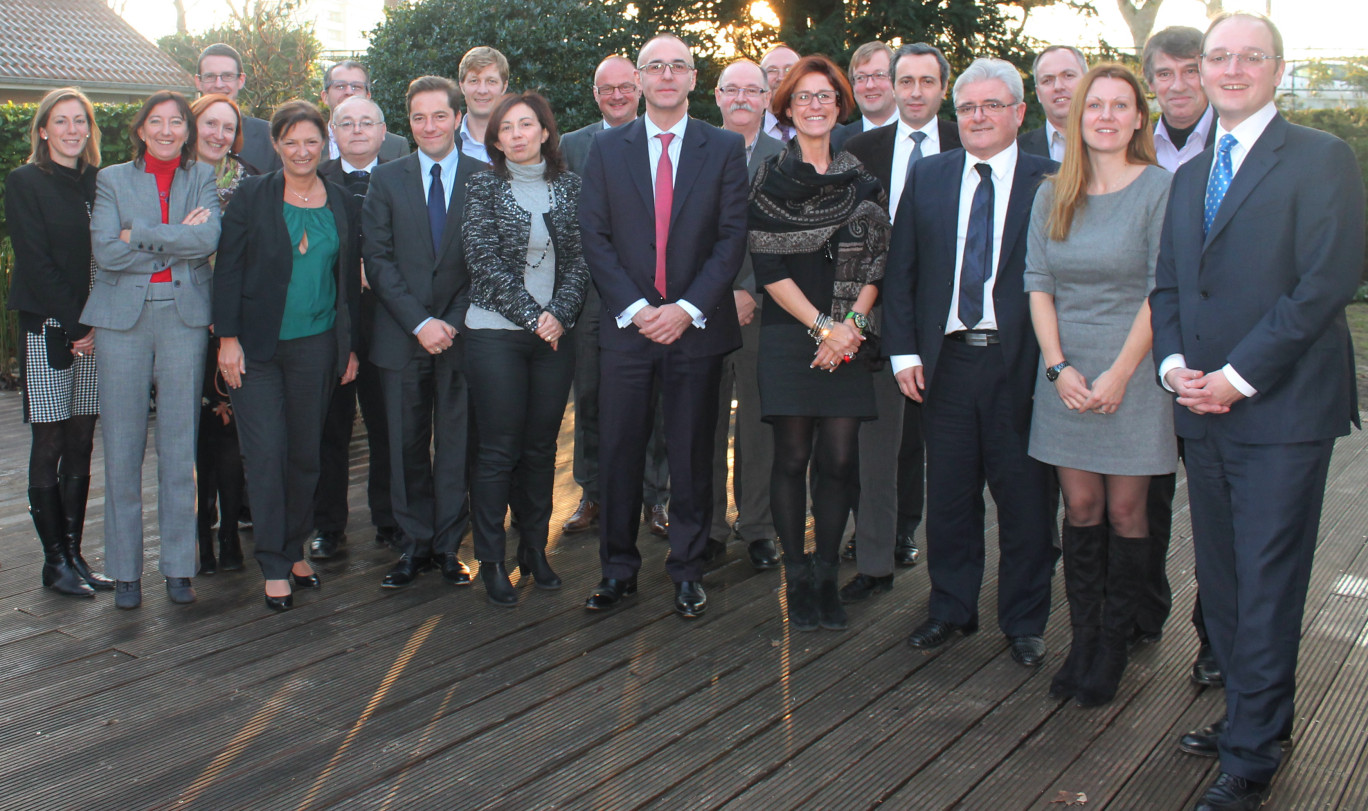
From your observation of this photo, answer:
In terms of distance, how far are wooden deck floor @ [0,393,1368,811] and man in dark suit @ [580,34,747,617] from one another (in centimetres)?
51

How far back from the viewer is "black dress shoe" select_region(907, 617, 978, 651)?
3.74 metres

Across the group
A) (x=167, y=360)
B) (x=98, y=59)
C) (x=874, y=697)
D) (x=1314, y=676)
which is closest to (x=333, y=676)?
(x=167, y=360)

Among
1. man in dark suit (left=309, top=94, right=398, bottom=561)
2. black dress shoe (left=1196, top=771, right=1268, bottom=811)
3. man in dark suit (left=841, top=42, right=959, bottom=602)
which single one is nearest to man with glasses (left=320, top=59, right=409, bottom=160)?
man in dark suit (left=309, top=94, right=398, bottom=561)

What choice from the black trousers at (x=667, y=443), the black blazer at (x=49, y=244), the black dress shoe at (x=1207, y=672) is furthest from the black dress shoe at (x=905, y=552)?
the black blazer at (x=49, y=244)

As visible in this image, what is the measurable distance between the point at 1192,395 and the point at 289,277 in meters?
3.10

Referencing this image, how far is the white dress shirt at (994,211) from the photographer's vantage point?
3.58m

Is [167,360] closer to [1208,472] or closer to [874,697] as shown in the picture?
[874,697]

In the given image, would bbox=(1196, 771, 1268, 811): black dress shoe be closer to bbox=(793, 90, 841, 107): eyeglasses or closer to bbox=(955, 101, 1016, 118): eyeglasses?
bbox=(955, 101, 1016, 118): eyeglasses

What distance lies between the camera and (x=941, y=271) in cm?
365

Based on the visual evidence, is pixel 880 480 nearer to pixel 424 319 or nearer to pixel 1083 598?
pixel 1083 598

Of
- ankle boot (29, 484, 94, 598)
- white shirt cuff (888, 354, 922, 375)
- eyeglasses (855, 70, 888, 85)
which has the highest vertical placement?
eyeglasses (855, 70, 888, 85)

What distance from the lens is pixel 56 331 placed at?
4.17 meters

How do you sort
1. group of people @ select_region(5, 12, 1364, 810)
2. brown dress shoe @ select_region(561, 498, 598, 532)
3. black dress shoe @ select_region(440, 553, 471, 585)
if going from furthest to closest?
brown dress shoe @ select_region(561, 498, 598, 532)
black dress shoe @ select_region(440, 553, 471, 585)
group of people @ select_region(5, 12, 1364, 810)

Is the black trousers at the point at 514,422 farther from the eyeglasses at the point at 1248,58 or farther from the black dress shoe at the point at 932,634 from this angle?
the eyeglasses at the point at 1248,58
